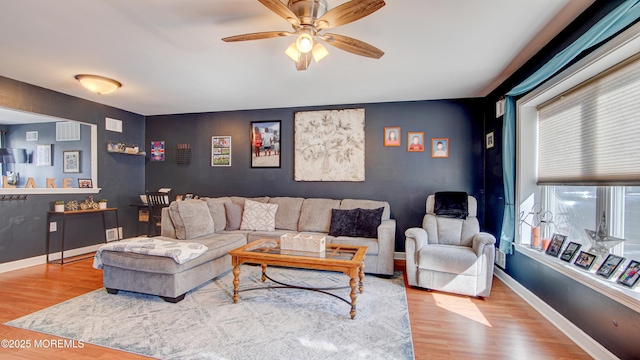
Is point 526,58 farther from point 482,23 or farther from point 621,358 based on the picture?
point 621,358

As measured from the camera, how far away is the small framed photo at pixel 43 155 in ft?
15.9

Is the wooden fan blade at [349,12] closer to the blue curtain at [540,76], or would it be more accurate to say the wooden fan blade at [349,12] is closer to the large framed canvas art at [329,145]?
the blue curtain at [540,76]

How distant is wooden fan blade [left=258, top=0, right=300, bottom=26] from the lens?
169 centimetres

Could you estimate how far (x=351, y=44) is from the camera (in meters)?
2.15

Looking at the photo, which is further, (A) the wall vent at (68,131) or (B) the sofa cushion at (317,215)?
(A) the wall vent at (68,131)

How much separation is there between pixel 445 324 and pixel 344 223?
1755mm

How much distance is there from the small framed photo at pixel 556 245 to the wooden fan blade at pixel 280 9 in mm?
2899

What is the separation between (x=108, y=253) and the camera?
2891 mm

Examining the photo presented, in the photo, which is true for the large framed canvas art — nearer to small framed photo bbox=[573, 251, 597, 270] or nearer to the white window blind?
the white window blind

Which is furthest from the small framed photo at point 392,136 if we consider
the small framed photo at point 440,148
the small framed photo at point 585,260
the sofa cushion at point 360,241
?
the small framed photo at point 585,260

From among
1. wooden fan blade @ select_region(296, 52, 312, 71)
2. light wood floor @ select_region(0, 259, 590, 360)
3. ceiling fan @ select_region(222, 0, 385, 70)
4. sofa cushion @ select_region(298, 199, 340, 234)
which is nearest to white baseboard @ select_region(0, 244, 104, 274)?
light wood floor @ select_region(0, 259, 590, 360)

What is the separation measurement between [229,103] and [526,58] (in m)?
4.01

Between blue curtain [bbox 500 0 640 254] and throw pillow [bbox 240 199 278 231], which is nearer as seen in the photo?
blue curtain [bbox 500 0 640 254]

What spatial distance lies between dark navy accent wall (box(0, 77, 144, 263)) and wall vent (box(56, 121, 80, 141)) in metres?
0.32
